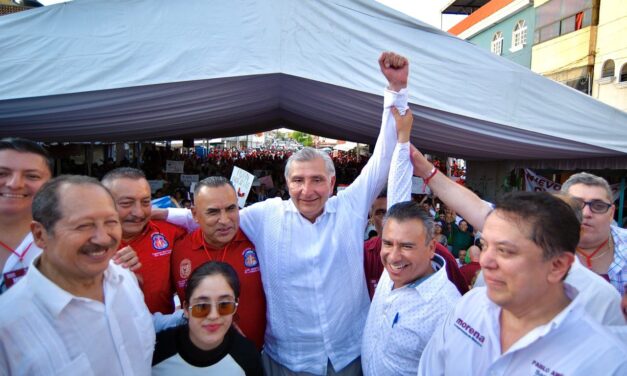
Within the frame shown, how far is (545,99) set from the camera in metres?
4.64

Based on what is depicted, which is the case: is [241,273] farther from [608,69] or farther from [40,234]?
[608,69]

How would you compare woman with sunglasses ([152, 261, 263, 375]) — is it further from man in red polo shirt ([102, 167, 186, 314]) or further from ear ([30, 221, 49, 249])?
ear ([30, 221, 49, 249])

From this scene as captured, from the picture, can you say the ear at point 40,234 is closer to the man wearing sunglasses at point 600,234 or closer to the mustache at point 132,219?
the mustache at point 132,219

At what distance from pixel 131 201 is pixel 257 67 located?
2.08 m

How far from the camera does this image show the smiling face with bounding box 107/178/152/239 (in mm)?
2242

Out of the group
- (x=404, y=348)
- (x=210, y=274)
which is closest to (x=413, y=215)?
(x=404, y=348)

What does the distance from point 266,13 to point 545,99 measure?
3517mm

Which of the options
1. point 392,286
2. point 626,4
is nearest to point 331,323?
point 392,286

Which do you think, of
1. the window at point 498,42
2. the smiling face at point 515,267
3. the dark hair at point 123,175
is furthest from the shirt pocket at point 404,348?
the window at point 498,42

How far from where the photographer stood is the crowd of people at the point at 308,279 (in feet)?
4.21

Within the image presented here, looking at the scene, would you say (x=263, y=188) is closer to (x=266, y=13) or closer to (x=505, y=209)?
(x=266, y=13)

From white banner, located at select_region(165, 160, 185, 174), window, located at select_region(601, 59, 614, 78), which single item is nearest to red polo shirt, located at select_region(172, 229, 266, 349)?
white banner, located at select_region(165, 160, 185, 174)

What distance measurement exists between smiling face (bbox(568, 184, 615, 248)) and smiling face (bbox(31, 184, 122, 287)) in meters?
2.53

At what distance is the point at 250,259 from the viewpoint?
2.44 meters
